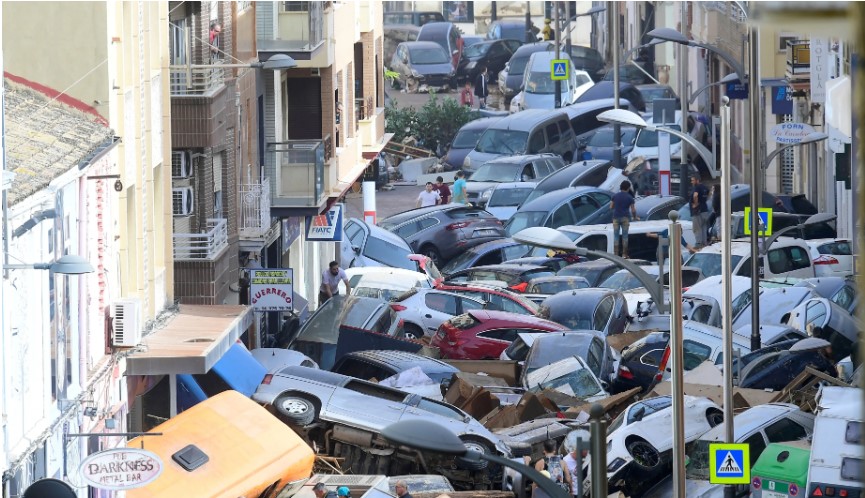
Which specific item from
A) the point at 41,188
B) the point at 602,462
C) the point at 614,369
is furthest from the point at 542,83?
the point at 602,462

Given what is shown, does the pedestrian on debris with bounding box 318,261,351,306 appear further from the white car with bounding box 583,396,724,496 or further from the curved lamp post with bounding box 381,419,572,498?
the curved lamp post with bounding box 381,419,572,498

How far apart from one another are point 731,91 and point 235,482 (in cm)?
2290

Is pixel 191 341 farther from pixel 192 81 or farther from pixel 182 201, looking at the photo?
pixel 192 81

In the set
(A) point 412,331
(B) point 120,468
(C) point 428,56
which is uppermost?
(C) point 428,56

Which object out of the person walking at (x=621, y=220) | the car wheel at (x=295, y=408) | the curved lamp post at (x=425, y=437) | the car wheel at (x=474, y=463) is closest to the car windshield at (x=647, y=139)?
the person walking at (x=621, y=220)

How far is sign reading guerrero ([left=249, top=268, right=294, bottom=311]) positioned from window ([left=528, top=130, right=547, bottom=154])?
85.3ft

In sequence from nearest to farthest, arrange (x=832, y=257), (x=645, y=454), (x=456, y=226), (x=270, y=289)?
(x=645, y=454), (x=270, y=289), (x=832, y=257), (x=456, y=226)

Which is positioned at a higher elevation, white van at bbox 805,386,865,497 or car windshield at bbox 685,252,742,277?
car windshield at bbox 685,252,742,277

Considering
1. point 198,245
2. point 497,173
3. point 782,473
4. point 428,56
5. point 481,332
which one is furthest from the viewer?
point 428,56

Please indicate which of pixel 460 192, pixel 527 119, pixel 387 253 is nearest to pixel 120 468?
pixel 387 253

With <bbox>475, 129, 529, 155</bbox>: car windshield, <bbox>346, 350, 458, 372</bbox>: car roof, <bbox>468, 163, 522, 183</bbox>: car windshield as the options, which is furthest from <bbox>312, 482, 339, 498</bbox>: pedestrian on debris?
<bbox>475, 129, 529, 155</bbox>: car windshield

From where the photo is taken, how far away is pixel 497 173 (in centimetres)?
4688

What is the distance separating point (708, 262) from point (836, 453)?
51.7 ft

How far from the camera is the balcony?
98.7 ft
